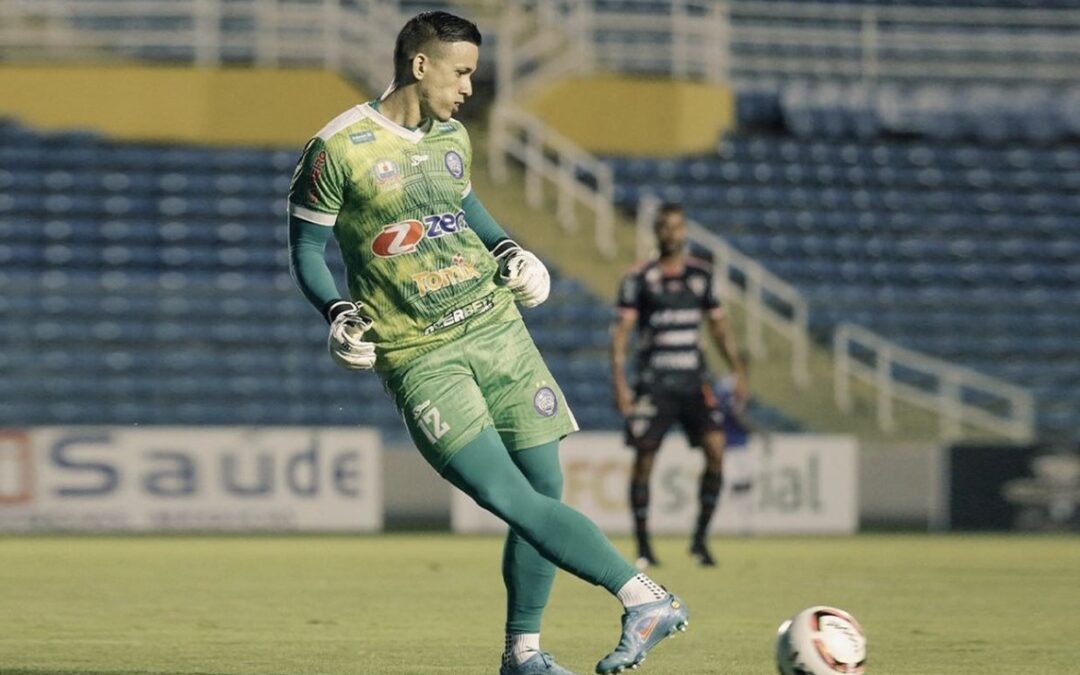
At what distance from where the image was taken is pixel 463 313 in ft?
21.6

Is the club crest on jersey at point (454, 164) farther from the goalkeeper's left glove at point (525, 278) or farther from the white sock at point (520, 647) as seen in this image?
the white sock at point (520, 647)

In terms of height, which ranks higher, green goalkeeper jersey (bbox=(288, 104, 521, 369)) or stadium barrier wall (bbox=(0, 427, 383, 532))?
green goalkeeper jersey (bbox=(288, 104, 521, 369))

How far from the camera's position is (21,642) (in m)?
8.27

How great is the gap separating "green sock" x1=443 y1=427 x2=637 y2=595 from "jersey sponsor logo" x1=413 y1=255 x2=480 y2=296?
19.6 inches

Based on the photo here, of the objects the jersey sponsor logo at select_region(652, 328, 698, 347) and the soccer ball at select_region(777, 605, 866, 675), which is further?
the jersey sponsor logo at select_region(652, 328, 698, 347)

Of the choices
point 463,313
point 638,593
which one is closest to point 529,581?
point 638,593

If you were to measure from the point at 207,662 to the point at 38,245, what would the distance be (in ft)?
47.2

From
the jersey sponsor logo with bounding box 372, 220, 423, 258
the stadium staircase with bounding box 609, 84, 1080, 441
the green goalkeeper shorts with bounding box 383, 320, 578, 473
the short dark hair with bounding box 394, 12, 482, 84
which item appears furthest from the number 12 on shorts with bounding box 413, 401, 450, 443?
the stadium staircase with bounding box 609, 84, 1080, 441

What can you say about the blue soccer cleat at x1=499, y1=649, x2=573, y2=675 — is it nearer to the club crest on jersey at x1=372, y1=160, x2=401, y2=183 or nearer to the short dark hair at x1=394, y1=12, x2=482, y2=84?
the club crest on jersey at x1=372, y1=160, x2=401, y2=183

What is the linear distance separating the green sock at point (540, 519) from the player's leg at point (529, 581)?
12.6 inches

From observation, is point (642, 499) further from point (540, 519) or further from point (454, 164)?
point (540, 519)

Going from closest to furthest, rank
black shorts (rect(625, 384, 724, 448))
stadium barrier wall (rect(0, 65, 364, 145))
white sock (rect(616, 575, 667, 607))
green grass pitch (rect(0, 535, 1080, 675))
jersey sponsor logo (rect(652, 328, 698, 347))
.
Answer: white sock (rect(616, 575, 667, 607))
green grass pitch (rect(0, 535, 1080, 675))
black shorts (rect(625, 384, 724, 448))
jersey sponsor logo (rect(652, 328, 698, 347))
stadium barrier wall (rect(0, 65, 364, 145))

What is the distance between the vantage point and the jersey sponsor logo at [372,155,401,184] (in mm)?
6469

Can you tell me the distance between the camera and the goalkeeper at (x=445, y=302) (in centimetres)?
635
